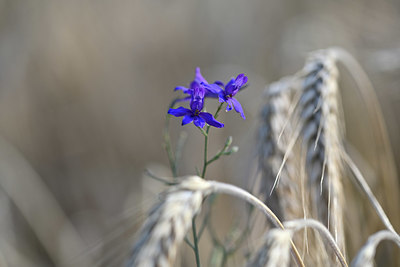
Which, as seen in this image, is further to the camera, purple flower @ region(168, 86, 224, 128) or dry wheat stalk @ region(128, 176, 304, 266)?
purple flower @ region(168, 86, 224, 128)

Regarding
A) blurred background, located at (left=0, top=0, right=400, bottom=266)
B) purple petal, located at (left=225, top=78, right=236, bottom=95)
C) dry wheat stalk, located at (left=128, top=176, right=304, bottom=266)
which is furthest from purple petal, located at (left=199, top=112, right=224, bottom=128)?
blurred background, located at (left=0, top=0, right=400, bottom=266)

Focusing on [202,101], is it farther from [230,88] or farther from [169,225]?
[169,225]

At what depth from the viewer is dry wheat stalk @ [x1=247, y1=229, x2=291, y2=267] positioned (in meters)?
0.82

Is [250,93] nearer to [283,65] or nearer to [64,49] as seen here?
[283,65]

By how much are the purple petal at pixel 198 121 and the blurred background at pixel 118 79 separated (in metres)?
1.69

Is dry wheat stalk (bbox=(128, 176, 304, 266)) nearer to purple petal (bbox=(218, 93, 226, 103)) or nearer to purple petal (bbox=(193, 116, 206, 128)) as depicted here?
purple petal (bbox=(193, 116, 206, 128))

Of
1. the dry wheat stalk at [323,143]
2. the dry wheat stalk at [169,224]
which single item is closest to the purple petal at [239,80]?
the dry wheat stalk at [323,143]

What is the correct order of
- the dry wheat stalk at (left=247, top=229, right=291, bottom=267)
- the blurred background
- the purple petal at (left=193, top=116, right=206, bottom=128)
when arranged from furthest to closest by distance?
the blurred background, the purple petal at (left=193, top=116, right=206, bottom=128), the dry wheat stalk at (left=247, top=229, right=291, bottom=267)

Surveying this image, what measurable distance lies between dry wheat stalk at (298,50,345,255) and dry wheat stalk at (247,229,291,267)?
1.31 ft

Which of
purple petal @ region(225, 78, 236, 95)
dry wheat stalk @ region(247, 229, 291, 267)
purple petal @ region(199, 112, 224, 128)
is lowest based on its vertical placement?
dry wheat stalk @ region(247, 229, 291, 267)

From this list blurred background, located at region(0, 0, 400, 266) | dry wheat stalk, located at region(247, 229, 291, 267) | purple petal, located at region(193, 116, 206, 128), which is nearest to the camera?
dry wheat stalk, located at region(247, 229, 291, 267)

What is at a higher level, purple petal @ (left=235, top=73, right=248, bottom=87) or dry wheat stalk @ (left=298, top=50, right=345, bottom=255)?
purple petal @ (left=235, top=73, right=248, bottom=87)

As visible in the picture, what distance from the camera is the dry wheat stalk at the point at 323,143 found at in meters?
1.26

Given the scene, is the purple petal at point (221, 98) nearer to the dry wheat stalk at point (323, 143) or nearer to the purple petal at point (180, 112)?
the purple petal at point (180, 112)
